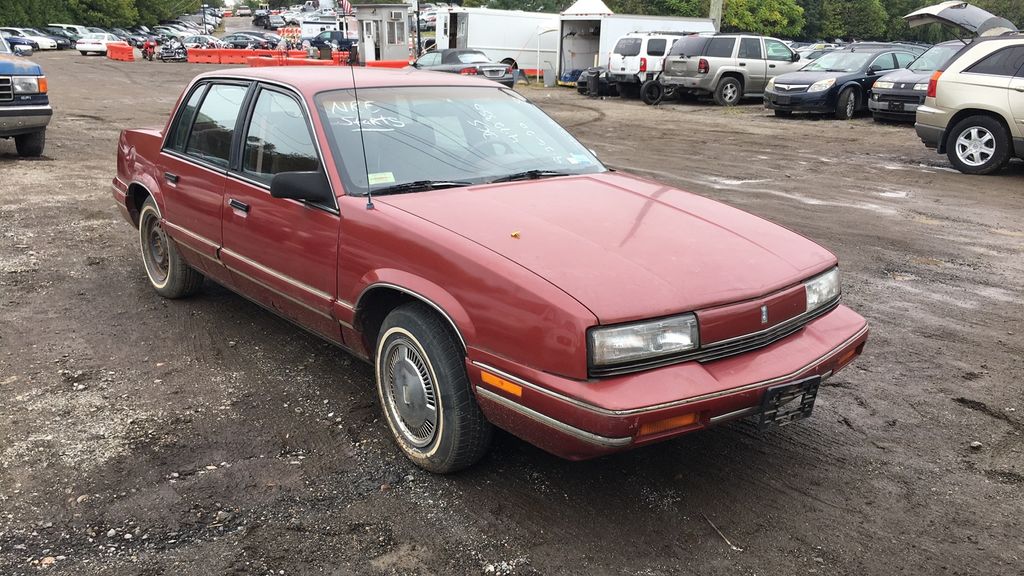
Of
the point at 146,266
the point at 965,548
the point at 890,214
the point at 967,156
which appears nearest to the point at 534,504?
the point at 965,548

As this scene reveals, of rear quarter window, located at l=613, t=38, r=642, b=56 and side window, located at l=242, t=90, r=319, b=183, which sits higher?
rear quarter window, located at l=613, t=38, r=642, b=56

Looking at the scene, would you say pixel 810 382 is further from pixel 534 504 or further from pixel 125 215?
pixel 125 215

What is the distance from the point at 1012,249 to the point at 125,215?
7.28 m

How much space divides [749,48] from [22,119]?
672 inches

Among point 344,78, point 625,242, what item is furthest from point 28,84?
point 625,242

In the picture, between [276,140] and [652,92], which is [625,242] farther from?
[652,92]

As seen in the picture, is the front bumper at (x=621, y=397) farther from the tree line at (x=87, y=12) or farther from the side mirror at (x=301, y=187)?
the tree line at (x=87, y=12)

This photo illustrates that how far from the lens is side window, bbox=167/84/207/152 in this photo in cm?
488

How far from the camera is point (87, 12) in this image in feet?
214

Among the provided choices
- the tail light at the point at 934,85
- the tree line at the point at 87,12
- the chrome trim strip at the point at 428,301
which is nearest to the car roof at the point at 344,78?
the chrome trim strip at the point at 428,301

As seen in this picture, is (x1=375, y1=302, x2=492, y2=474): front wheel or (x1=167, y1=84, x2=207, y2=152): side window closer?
(x1=375, y1=302, x2=492, y2=474): front wheel

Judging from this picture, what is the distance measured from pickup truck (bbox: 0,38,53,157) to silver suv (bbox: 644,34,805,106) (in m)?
15.5

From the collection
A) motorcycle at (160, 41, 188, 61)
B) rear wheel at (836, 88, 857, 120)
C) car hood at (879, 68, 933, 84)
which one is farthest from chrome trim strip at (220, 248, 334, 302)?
motorcycle at (160, 41, 188, 61)

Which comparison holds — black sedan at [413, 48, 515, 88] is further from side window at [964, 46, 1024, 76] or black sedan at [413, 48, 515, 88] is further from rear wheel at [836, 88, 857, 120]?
side window at [964, 46, 1024, 76]
